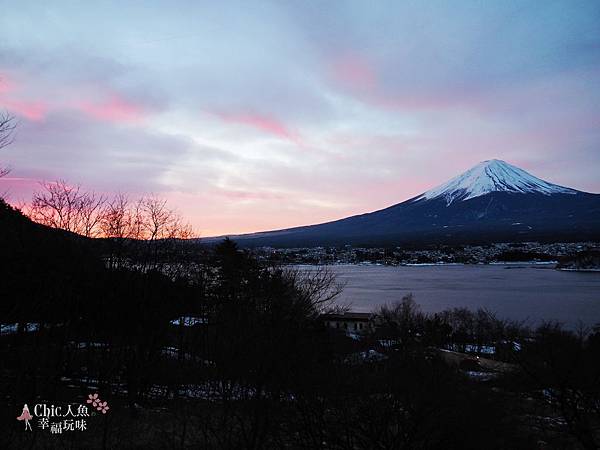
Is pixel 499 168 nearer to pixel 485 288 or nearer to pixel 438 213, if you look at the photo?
pixel 438 213

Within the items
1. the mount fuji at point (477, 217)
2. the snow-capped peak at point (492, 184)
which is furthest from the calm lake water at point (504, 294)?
the snow-capped peak at point (492, 184)

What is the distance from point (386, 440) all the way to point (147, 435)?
12.0 feet

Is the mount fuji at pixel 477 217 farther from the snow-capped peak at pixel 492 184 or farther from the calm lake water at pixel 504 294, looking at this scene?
the calm lake water at pixel 504 294

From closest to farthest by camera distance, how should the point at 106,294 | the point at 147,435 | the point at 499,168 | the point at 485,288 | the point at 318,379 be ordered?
the point at 318,379
the point at 147,435
the point at 106,294
the point at 485,288
the point at 499,168

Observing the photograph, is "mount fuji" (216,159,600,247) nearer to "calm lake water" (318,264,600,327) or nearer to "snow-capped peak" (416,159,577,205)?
"snow-capped peak" (416,159,577,205)

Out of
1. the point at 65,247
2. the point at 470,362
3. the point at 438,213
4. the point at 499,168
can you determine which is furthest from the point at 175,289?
the point at 499,168

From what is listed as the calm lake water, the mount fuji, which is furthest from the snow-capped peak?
the calm lake water

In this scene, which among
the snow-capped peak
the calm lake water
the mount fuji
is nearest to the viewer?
the calm lake water

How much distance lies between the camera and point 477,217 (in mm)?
121312

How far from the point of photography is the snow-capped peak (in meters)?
131

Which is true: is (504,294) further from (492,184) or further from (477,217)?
(492,184)

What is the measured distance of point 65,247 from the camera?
23.3 feet

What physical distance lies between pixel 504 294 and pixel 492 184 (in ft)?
367

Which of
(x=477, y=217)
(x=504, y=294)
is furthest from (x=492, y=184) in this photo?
(x=504, y=294)
